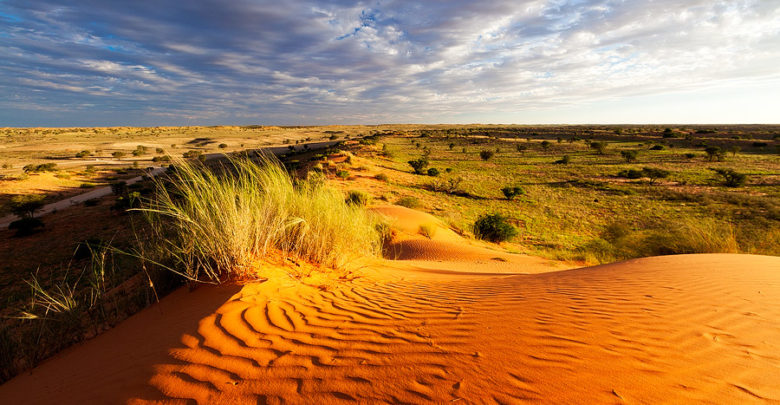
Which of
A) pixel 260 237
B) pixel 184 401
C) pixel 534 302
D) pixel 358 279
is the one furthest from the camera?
pixel 358 279

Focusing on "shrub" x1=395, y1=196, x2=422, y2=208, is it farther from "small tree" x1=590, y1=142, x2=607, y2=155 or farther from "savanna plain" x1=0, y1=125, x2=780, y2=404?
"small tree" x1=590, y1=142, x2=607, y2=155

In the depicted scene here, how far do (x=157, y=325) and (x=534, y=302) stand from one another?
12.8 feet

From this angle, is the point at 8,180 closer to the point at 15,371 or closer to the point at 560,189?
the point at 15,371

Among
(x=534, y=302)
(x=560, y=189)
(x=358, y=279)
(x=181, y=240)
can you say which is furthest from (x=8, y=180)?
(x=560, y=189)

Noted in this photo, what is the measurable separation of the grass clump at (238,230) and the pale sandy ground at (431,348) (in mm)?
357

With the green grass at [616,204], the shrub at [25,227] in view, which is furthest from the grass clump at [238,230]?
the shrub at [25,227]

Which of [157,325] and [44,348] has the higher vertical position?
[157,325]

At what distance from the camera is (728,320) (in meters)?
2.90

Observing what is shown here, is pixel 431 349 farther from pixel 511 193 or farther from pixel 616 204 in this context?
pixel 616 204

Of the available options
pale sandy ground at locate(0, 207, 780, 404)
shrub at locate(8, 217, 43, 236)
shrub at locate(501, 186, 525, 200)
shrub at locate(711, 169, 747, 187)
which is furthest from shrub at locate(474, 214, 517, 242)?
shrub at locate(711, 169, 747, 187)

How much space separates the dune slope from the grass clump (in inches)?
16.9

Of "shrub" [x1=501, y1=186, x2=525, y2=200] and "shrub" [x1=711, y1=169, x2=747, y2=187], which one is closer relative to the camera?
"shrub" [x1=501, y1=186, x2=525, y2=200]

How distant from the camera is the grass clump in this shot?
3877mm

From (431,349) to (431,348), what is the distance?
0.01m
